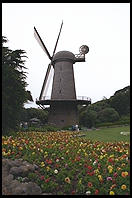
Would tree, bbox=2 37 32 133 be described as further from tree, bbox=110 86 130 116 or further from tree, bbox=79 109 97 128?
tree, bbox=110 86 130 116

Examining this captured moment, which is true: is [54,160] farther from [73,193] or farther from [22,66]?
[22,66]

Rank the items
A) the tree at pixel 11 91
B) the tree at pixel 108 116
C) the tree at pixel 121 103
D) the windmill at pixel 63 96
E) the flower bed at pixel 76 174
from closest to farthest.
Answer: the flower bed at pixel 76 174 < the tree at pixel 11 91 < the windmill at pixel 63 96 < the tree at pixel 108 116 < the tree at pixel 121 103

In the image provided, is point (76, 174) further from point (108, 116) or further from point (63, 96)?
point (108, 116)

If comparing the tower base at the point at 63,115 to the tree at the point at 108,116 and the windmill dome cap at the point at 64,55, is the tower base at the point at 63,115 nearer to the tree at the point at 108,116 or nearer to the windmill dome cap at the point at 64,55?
the tree at the point at 108,116

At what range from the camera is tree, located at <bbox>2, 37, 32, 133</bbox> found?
1154 cm

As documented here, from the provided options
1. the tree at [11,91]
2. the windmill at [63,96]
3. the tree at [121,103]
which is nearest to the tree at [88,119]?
the windmill at [63,96]

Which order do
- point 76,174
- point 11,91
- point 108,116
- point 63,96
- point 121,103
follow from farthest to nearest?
point 121,103 < point 108,116 < point 63,96 < point 11,91 < point 76,174

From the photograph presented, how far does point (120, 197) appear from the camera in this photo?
442cm

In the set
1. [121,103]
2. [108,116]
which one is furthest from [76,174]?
[121,103]

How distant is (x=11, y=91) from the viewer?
1198cm

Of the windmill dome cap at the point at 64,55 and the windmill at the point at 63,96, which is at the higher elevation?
the windmill dome cap at the point at 64,55

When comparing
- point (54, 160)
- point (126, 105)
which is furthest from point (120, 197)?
point (126, 105)

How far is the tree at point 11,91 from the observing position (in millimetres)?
11541

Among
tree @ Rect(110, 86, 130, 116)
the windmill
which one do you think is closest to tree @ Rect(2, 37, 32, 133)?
the windmill
